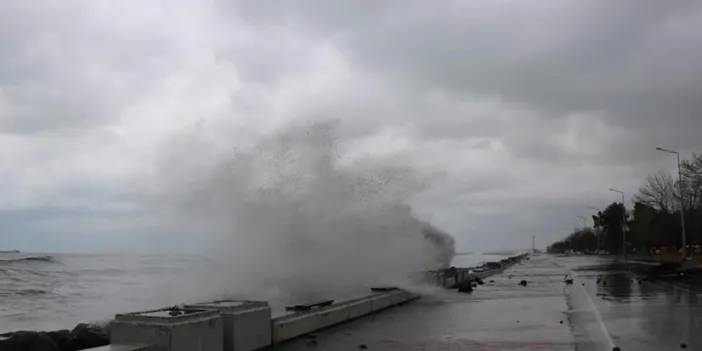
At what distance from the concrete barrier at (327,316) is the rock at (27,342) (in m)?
3.50

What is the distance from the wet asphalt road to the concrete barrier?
0.71 ft

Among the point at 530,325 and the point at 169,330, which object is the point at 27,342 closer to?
the point at 169,330

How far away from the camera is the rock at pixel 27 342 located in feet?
29.2

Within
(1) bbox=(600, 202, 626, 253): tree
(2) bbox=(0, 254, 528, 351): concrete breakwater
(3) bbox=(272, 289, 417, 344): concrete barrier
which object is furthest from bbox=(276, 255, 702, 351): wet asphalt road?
(1) bbox=(600, 202, 626, 253): tree

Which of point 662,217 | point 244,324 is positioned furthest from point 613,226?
point 244,324

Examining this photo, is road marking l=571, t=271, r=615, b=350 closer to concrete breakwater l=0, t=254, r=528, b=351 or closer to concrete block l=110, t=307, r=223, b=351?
concrete breakwater l=0, t=254, r=528, b=351

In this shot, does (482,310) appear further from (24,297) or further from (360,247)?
(24,297)

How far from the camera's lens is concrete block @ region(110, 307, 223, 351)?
8164 mm

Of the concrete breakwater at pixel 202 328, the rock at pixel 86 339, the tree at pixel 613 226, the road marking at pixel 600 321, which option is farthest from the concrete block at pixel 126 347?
the tree at pixel 613 226

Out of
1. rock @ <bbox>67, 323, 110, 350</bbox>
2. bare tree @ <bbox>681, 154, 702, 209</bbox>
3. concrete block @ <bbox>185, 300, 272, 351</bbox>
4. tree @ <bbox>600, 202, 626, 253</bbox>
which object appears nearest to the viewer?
concrete block @ <bbox>185, 300, 272, 351</bbox>

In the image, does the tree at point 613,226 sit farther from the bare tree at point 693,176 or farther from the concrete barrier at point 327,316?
the concrete barrier at point 327,316

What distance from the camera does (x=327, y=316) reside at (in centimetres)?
1373

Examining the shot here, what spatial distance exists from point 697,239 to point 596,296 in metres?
56.8

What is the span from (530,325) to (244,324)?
21.4ft
